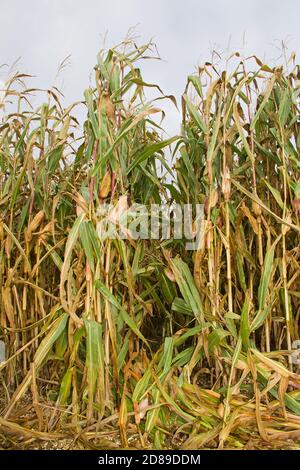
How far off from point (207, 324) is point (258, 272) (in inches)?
18.6

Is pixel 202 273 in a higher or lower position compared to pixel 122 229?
lower

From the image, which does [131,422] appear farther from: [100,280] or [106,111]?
[106,111]

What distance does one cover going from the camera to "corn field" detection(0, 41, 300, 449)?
1.65 metres

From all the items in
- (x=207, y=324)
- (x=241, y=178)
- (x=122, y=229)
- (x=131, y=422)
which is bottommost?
(x=131, y=422)

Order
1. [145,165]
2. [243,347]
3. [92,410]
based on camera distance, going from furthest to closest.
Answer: [145,165]
[243,347]
[92,410]

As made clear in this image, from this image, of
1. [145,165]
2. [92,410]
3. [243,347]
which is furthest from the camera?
[145,165]

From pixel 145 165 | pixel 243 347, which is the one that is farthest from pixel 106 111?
pixel 243 347

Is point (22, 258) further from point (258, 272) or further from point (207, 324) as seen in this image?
point (258, 272)

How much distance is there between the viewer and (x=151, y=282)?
7.20 ft

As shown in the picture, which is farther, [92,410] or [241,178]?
[241,178]

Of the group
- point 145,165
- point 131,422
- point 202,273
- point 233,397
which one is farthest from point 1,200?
point 233,397

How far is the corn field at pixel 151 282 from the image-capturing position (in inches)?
64.9

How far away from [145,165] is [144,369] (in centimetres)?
73

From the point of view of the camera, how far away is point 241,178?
2.09m
